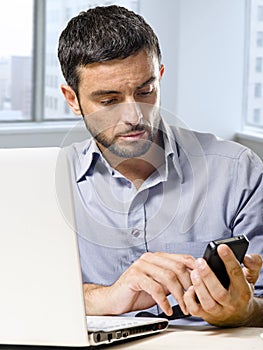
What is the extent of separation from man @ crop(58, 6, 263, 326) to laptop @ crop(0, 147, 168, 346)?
0.40 meters

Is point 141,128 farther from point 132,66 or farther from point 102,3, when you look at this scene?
point 102,3

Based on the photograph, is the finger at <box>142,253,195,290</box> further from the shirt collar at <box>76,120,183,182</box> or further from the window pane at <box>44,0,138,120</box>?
the window pane at <box>44,0,138,120</box>

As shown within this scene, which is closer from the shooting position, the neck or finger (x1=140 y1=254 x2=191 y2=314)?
finger (x1=140 y1=254 x2=191 y2=314)

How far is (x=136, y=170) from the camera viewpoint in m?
1.78

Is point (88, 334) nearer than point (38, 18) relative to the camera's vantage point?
Yes

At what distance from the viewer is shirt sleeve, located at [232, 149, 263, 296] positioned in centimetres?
167

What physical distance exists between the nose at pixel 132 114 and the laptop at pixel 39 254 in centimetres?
46

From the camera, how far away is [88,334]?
121 cm

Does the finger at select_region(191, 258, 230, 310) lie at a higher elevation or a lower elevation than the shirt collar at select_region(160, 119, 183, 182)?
lower

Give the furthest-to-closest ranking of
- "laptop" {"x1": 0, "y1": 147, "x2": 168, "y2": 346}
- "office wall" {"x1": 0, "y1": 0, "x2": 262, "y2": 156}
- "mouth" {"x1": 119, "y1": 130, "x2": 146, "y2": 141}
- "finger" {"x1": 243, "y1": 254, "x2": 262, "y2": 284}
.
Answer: "office wall" {"x1": 0, "y1": 0, "x2": 262, "y2": 156}
"mouth" {"x1": 119, "y1": 130, "x2": 146, "y2": 141}
"finger" {"x1": 243, "y1": 254, "x2": 262, "y2": 284}
"laptop" {"x1": 0, "y1": 147, "x2": 168, "y2": 346}

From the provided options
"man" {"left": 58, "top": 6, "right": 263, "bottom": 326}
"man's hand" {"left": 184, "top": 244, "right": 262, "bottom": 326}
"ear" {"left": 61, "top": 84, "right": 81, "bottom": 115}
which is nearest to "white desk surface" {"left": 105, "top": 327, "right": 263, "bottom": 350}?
"man's hand" {"left": 184, "top": 244, "right": 262, "bottom": 326}

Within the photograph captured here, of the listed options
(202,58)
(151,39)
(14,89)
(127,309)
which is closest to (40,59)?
(14,89)

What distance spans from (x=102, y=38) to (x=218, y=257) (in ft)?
2.08

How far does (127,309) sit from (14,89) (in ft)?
11.5
